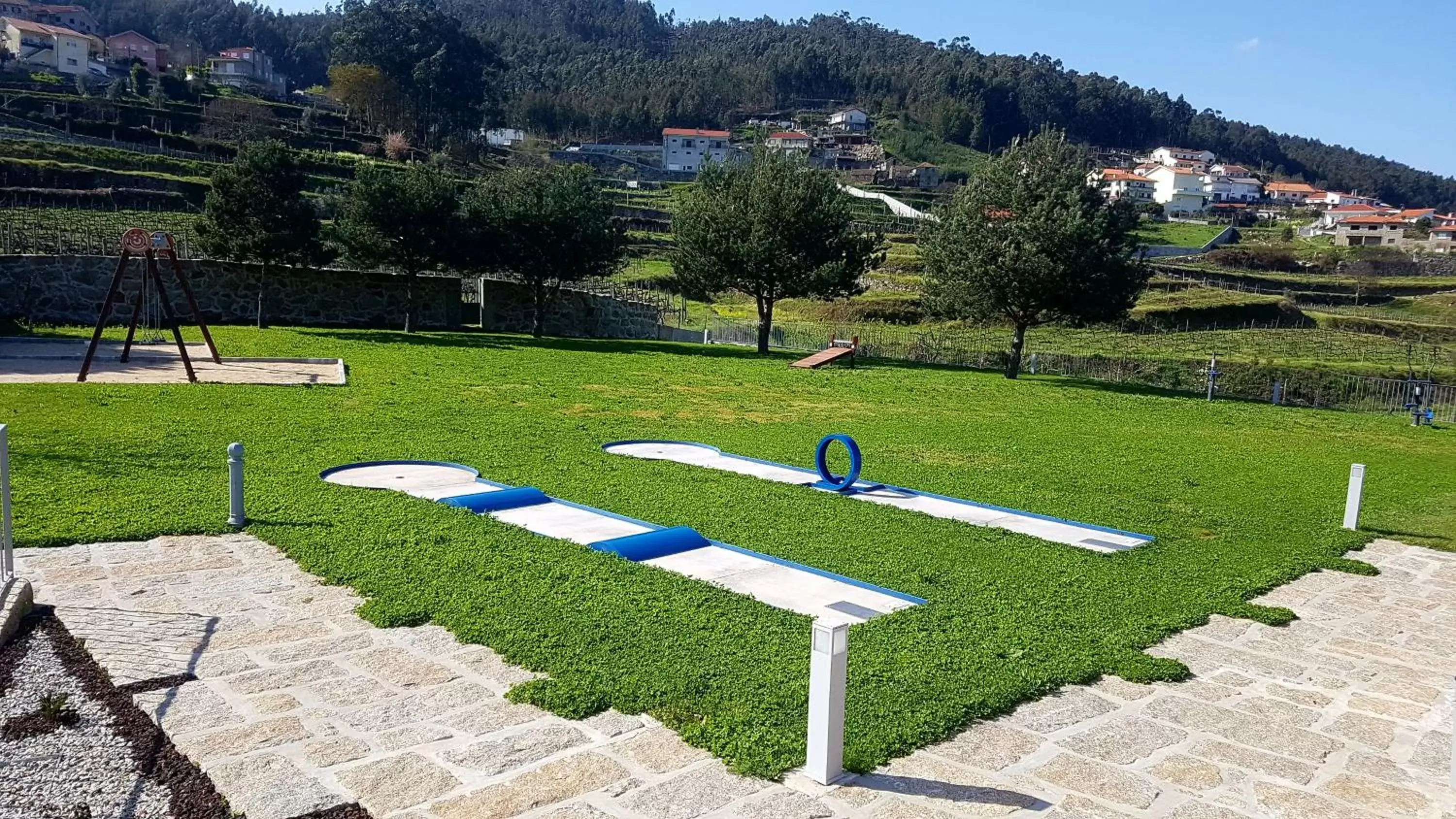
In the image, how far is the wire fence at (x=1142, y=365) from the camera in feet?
92.7

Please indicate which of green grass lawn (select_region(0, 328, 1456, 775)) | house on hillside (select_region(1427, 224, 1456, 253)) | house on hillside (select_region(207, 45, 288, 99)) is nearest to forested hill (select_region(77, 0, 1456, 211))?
house on hillside (select_region(207, 45, 288, 99))

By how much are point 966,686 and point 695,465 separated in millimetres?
7558

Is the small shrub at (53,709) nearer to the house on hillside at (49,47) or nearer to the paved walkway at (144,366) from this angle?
the paved walkway at (144,366)

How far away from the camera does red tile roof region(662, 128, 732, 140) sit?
128 metres

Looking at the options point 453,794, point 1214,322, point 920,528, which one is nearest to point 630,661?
point 453,794

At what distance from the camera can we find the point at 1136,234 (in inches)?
1187

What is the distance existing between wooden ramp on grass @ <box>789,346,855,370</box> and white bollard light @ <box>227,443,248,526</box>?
19.8 metres

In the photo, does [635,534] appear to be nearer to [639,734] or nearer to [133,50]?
[639,734]

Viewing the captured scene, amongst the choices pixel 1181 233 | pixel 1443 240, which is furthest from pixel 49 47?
pixel 1443 240

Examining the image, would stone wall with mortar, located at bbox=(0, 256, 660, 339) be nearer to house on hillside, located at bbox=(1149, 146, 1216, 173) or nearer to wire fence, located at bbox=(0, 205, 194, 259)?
wire fence, located at bbox=(0, 205, 194, 259)

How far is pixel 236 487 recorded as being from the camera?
8.98 meters

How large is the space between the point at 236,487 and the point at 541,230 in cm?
2394

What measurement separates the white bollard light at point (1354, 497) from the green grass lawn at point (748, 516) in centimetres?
39

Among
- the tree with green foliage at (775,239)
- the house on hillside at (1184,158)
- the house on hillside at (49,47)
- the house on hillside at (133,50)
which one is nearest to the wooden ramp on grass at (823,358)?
the tree with green foliage at (775,239)
